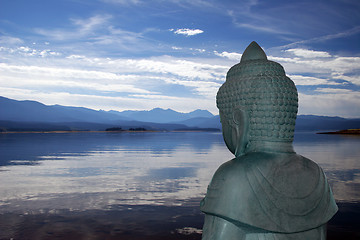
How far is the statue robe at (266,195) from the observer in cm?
179

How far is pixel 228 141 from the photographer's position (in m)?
2.17

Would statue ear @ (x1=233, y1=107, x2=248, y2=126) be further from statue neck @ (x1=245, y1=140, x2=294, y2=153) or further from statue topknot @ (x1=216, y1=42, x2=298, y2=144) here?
statue neck @ (x1=245, y1=140, x2=294, y2=153)

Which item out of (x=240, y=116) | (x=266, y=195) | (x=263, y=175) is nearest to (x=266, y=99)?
(x=240, y=116)

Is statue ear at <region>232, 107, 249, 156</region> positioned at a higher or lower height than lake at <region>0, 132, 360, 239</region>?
higher

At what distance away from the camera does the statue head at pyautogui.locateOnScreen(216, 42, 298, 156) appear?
196 centimetres

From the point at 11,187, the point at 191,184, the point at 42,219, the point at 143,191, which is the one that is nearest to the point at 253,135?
the point at 42,219

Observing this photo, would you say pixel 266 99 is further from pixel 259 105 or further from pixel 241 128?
pixel 241 128

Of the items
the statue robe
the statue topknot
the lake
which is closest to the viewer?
the statue robe

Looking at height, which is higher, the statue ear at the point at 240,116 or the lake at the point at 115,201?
the statue ear at the point at 240,116

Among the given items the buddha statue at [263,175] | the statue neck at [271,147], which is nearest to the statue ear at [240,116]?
the buddha statue at [263,175]

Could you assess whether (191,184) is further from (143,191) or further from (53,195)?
(53,195)

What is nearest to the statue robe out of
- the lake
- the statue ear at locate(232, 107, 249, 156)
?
the statue ear at locate(232, 107, 249, 156)

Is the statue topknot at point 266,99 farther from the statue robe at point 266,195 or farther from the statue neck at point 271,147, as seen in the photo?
the statue robe at point 266,195

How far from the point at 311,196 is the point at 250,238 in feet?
1.36
